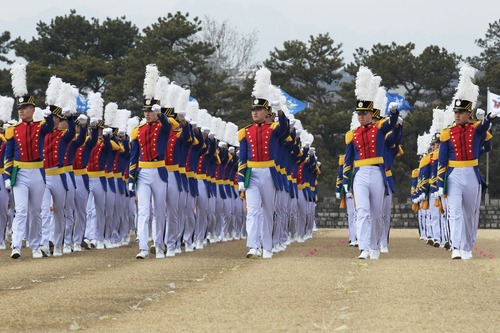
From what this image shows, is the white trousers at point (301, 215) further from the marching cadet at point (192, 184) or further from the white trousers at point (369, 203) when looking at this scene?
the white trousers at point (369, 203)

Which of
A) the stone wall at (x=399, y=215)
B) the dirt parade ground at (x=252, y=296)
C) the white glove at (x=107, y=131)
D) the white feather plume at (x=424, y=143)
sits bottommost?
the dirt parade ground at (x=252, y=296)

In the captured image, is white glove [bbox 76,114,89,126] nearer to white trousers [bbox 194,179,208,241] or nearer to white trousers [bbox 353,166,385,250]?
white trousers [bbox 194,179,208,241]

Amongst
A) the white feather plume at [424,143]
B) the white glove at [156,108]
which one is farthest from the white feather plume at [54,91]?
the white feather plume at [424,143]

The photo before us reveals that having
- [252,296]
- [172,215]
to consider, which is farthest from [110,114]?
[252,296]

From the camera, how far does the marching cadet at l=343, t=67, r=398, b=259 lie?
1830cm

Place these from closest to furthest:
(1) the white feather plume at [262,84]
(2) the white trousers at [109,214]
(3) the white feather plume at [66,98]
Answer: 1. (1) the white feather plume at [262,84]
2. (3) the white feather plume at [66,98]
3. (2) the white trousers at [109,214]

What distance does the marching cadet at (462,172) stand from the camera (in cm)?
1841

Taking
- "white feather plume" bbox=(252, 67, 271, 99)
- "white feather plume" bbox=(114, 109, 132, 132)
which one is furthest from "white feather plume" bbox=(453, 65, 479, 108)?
"white feather plume" bbox=(114, 109, 132, 132)

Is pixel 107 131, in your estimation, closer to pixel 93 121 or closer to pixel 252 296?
pixel 93 121

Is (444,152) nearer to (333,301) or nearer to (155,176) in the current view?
(155,176)

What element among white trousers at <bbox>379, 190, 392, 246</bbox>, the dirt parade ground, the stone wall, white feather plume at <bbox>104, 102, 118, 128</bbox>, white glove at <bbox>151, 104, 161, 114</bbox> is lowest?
the dirt parade ground

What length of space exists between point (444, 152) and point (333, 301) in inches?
330

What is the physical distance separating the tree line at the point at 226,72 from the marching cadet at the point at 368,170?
1528 inches

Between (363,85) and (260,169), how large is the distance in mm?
2061
